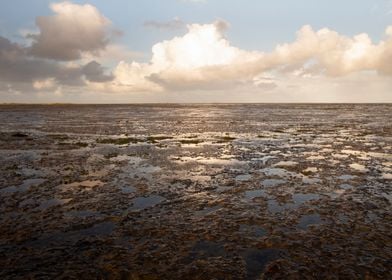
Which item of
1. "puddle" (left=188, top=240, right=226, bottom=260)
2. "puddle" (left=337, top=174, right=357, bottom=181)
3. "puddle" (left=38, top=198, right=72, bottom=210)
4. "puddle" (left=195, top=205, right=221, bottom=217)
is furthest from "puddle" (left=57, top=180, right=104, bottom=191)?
"puddle" (left=337, top=174, right=357, bottom=181)

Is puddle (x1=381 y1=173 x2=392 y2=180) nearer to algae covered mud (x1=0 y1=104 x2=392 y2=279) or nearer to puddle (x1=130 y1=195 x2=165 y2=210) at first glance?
algae covered mud (x1=0 y1=104 x2=392 y2=279)

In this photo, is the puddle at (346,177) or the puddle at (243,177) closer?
the puddle at (346,177)

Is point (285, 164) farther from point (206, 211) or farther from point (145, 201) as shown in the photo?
point (145, 201)

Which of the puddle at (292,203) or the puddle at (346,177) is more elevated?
the puddle at (346,177)

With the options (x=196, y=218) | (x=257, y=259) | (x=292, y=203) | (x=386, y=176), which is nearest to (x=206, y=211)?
(x=196, y=218)

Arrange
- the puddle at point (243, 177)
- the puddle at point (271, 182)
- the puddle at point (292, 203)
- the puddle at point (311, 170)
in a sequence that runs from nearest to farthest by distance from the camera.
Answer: the puddle at point (292, 203), the puddle at point (271, 182), the puddle at point (243, 177), the puddle at point (311, 170)

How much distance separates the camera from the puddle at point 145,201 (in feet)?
41.9

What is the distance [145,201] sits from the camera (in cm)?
1341

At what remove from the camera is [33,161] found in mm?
21891

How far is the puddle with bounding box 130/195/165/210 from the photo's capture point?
1277 cm

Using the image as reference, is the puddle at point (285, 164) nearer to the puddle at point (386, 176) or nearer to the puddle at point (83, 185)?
the puddle at point (386, 176)

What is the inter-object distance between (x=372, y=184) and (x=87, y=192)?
12.3 meters

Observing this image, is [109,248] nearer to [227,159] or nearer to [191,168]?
[191,168]

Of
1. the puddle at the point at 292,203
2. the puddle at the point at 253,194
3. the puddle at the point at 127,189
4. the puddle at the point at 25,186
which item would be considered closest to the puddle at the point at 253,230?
the puddle at the point at 292,203
